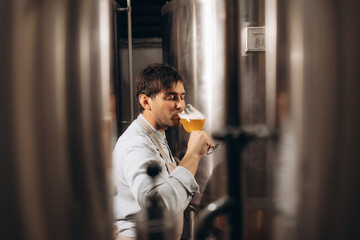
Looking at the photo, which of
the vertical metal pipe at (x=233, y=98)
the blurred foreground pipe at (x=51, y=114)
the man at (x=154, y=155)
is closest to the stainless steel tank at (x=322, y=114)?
the vertical metal pipe at (x=233, y=98)

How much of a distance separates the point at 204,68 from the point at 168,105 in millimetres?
324

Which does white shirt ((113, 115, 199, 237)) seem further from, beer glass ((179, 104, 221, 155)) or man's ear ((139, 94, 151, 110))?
beer glass ((179, 104, 221, 155))

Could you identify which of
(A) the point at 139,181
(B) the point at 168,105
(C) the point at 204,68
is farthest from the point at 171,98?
(A) the point at 139,181

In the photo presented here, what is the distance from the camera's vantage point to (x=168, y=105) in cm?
168

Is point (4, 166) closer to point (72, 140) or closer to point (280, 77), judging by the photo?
point (72, 140)

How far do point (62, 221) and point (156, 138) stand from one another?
109cm

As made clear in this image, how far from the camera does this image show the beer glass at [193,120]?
5.26ft

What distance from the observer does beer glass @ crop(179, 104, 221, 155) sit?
1604 millimetres

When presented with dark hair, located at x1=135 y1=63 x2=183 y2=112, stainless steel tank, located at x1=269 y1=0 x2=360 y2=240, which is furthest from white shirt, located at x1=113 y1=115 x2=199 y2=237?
stainless steel tank, located at x1=269 y1=0 x2=360 y2=240

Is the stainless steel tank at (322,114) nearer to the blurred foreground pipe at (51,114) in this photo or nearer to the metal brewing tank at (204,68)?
the blurred foreground pipe at (51,114)

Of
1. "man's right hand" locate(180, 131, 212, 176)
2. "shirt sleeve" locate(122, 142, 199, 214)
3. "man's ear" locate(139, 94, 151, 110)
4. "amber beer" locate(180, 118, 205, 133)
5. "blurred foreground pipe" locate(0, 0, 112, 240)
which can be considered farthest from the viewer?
"man's ear" locate(139, 94, 151, 110)

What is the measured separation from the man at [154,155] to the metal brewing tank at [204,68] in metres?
0.10

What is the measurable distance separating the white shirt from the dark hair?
25 centimetres

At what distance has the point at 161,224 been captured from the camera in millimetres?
558
